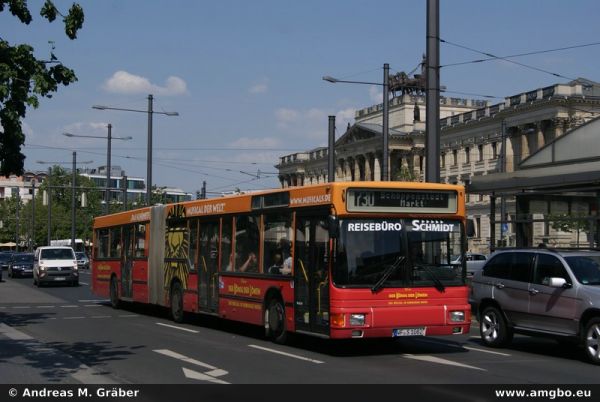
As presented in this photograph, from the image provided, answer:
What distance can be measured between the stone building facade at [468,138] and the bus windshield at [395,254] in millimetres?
37522

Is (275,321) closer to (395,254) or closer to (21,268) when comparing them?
(395,254)

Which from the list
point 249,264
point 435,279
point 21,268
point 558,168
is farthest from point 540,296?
point 21,268

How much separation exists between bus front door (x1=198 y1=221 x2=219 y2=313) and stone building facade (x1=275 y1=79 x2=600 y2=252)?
3413 cm

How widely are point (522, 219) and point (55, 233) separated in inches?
4317

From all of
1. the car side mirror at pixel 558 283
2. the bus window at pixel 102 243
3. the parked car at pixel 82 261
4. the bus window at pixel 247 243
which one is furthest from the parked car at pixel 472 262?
the parked car at pixel 82 261

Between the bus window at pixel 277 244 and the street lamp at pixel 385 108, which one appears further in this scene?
the street lamp at pixel 385 108

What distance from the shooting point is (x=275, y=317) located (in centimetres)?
1589

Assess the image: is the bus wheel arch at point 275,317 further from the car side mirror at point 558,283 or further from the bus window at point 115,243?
the bus window at point 115,243

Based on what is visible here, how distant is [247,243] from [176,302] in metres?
4.71

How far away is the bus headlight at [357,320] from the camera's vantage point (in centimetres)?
1352

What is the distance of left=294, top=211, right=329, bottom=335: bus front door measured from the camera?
1402cm
